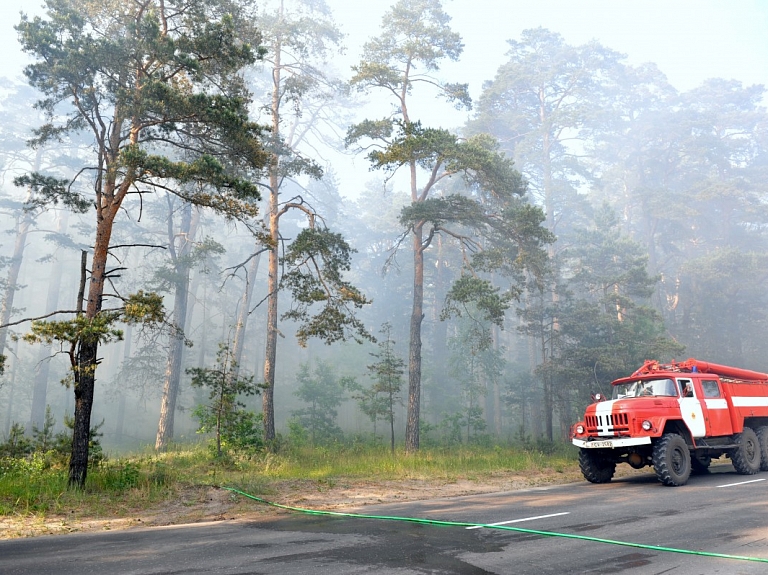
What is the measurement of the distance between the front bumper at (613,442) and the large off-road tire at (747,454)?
417 cm

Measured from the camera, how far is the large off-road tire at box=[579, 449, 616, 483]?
44.9 feet

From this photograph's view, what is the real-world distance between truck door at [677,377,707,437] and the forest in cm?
699

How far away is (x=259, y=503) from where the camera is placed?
10672 millimetres

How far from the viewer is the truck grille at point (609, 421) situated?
41.1 ft

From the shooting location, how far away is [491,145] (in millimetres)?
24188

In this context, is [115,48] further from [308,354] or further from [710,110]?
[710,110]

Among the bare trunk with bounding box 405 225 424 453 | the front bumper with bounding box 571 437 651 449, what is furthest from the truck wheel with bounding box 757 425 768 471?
the bare trunk with bounding box 405 225 424 453

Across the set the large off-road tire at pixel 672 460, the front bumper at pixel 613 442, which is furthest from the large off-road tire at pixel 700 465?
the front bumper at pixel 613 442

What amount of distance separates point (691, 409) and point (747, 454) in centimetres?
289

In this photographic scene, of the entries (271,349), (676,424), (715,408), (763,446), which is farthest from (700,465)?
(271,349)

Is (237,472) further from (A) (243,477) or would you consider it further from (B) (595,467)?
(B) (595,467)

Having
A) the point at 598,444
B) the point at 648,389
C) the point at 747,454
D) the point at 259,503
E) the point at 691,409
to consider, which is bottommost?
the point at 259,503

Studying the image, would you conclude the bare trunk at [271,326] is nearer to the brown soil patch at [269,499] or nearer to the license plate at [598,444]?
the brown soil patch at [269,499]

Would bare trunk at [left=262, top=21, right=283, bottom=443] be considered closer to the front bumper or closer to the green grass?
the green grass
